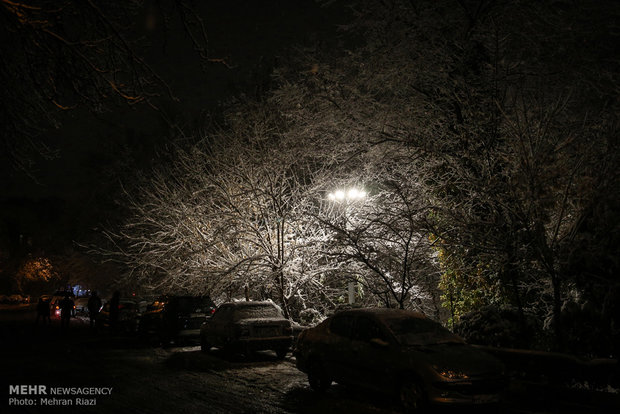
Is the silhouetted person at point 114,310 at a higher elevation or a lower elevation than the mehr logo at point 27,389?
higher

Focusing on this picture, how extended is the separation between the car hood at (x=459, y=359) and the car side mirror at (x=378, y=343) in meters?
0.39

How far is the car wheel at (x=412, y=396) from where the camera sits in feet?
22.3

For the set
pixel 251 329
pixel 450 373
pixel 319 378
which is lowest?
pixel 319 378

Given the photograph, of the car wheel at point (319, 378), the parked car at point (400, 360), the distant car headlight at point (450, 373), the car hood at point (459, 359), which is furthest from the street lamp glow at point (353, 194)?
the distant car headlight at point (450, 373)

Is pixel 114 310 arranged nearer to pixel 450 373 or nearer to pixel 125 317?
pixel 125 317

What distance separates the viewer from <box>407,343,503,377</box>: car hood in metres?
6.80

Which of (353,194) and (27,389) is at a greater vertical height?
(353,194)

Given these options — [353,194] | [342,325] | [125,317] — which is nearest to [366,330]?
[342,325]

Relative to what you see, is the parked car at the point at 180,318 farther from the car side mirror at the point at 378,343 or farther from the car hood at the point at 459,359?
the car hood at the point at 459,359

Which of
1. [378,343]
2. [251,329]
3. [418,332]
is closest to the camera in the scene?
[378,343]

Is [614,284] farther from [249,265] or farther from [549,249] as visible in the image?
[249,265]

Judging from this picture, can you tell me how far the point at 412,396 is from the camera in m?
6.91

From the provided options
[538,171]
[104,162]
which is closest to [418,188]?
[538,171]

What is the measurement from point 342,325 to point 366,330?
69 centimetres
